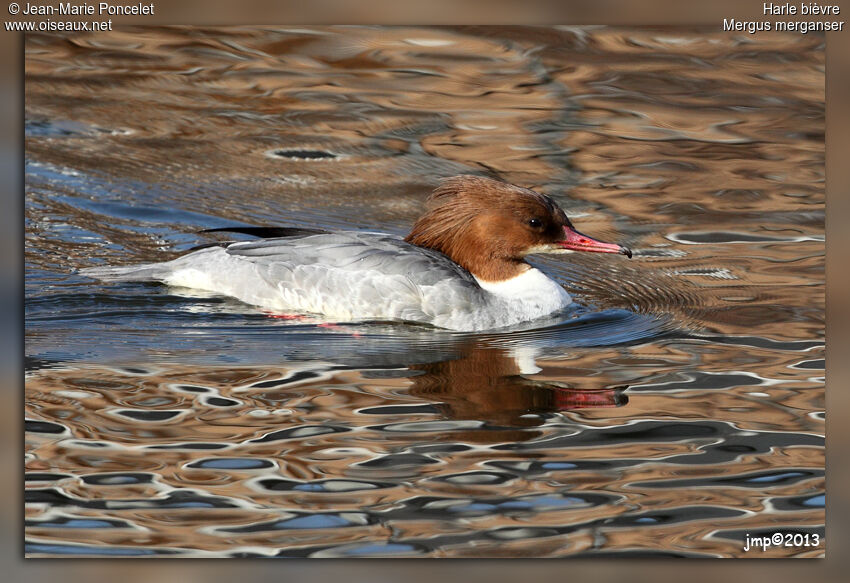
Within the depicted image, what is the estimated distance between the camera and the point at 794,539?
13.8 ft

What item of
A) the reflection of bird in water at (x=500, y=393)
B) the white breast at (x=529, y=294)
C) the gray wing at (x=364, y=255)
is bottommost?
the reflection of bird in water at (x=500, y=393)

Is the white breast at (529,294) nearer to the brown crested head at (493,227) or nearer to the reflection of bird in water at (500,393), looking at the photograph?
the brown crested head at (493,227)

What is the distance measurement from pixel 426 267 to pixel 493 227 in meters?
0.43

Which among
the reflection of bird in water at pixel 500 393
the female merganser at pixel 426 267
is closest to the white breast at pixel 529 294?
the female merganser at pixel 426 267

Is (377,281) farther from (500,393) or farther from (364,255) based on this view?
(500,393)

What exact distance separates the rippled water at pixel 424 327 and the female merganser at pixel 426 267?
16 cm

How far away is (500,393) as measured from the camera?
5051 millimetres

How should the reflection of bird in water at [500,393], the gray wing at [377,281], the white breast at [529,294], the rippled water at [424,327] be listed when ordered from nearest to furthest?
the rippled water at [424,327]
the reflection of bird in water at [500,393]
the gray wing at [377,281]
the white breast at [529,294]

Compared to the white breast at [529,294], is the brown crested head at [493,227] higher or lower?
higher

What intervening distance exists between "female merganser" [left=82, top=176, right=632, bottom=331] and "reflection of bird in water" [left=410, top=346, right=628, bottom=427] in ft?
2.32

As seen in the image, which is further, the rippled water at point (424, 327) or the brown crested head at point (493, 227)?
the brown crested head at point (493, 227)

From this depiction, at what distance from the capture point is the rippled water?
4113 mm

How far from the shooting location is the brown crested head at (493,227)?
6.18m

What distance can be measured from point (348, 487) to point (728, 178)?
10.5ft
